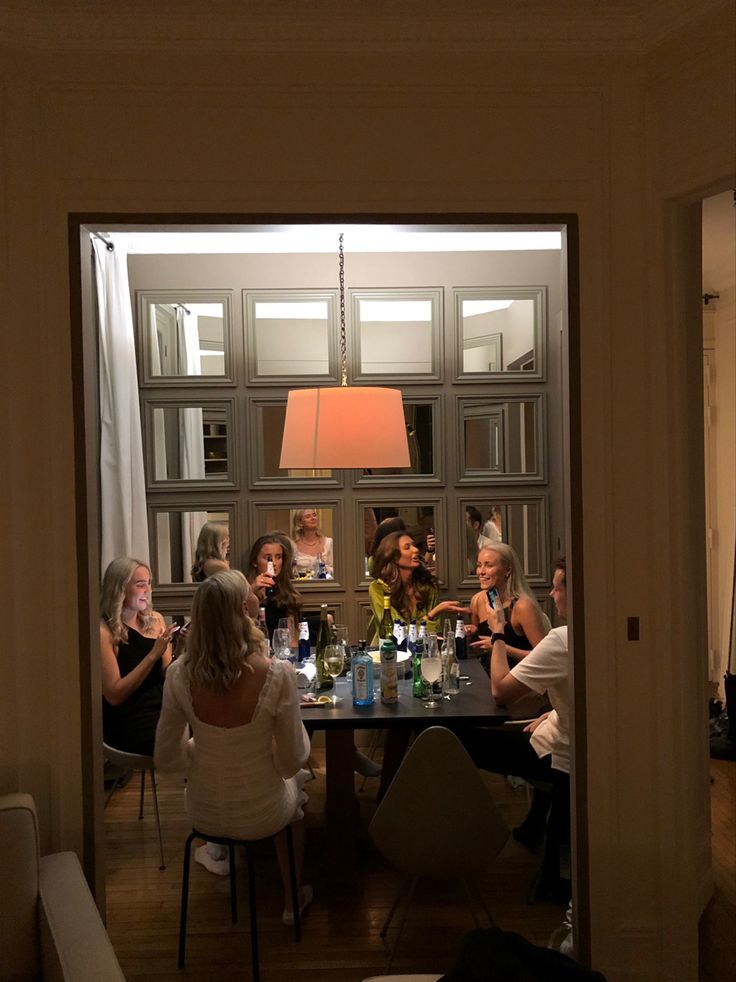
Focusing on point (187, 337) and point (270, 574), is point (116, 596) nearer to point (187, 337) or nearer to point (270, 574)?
point (270, 574)

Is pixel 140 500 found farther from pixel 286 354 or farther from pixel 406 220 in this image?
pixel 406 220

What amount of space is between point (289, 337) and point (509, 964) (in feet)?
12.9

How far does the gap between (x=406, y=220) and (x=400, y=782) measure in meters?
1.72

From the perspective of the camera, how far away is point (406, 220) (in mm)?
2598

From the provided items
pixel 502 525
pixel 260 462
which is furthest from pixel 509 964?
pixel 260 462

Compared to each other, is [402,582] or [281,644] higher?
[402,582]

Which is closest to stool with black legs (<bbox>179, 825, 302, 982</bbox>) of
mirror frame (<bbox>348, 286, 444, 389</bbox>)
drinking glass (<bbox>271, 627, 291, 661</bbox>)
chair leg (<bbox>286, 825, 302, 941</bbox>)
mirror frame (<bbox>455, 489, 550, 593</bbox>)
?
chair leg (<bbox>286, 825, 302, 941</bbox>)

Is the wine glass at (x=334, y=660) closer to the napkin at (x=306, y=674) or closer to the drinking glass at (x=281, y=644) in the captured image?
the napkin at (x=306, y=674)

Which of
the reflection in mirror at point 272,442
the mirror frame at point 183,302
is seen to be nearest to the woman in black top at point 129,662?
the reflection in mirror at point 272,442

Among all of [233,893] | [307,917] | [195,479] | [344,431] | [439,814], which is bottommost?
[307,917]

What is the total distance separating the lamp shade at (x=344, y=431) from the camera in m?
3.39

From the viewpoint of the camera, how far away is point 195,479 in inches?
203

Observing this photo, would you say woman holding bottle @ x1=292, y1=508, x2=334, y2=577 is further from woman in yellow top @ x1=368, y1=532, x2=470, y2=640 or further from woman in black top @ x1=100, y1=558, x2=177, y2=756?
woman in black top @ x1=100, y1=558, x2=177, y2=756

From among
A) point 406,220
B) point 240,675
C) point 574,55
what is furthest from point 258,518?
point 574,55
